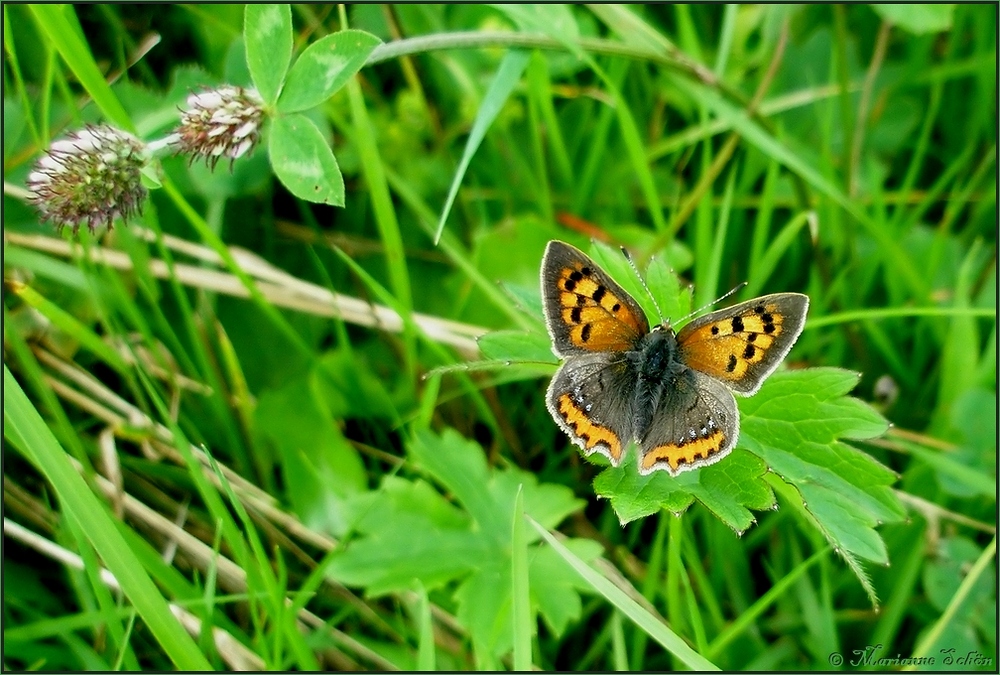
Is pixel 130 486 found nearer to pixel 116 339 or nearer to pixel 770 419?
pixel 116 339

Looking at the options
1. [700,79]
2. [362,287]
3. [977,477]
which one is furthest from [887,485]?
[362,287]

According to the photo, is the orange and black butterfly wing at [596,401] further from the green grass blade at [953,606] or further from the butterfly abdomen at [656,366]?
the green grass blade at [953,606]

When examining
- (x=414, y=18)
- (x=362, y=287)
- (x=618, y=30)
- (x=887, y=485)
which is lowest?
(x=887, y=485)

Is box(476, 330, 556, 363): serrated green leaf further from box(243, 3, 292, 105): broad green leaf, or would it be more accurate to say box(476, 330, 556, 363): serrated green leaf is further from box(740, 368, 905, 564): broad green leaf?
box(243, 3, 292, 105): broad green leaf

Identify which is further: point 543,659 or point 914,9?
point 914,9

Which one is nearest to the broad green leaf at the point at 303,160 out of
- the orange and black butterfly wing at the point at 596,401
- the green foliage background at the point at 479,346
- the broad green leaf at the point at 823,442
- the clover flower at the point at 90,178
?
the green foliage background at the point at 479,346

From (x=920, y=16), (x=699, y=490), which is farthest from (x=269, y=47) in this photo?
(x=920, y=16)

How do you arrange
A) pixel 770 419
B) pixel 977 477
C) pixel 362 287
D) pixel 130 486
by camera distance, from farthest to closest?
1. pixel 362 287
2. pixel 130 486
3. pixel 977 477
4. pixel 770 419

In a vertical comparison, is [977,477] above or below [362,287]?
below
